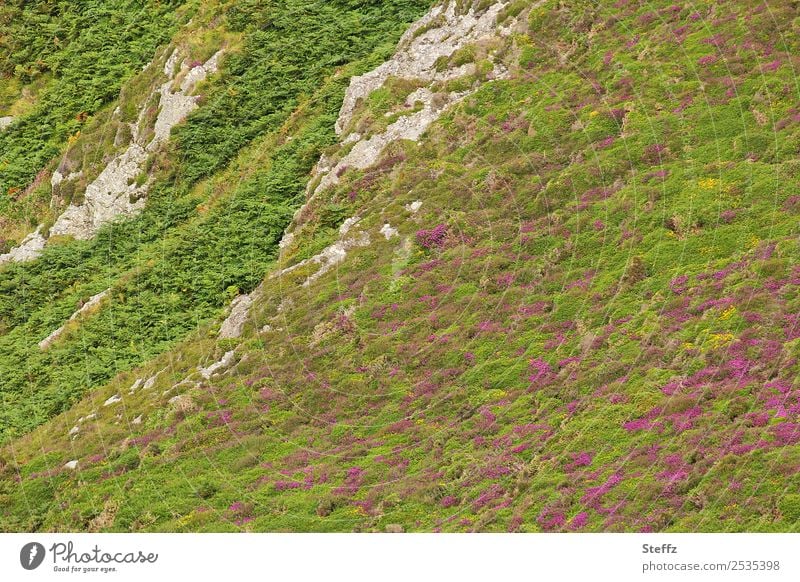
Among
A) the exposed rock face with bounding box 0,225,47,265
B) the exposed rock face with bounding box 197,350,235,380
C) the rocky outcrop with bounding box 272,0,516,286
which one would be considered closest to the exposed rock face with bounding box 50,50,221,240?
the exposed rock face with bounding box 0,225,47,265

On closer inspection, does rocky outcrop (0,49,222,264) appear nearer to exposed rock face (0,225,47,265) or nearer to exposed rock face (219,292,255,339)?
exposed rock face (0,225,47,265)

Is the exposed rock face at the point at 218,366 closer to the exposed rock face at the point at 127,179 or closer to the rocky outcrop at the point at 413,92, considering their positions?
the rocky outcrop at the point at 413,92

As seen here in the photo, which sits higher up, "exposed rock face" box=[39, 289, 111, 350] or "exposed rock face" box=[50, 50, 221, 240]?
"exposed rock face" box=[50, 50, 221, 240]

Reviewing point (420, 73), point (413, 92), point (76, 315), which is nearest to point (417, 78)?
point (420, 73)

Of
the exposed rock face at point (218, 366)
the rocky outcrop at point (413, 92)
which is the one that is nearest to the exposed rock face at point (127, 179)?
Result: the rocky outcrop at point (413, 92)

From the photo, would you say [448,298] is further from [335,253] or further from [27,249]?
[27,249]
